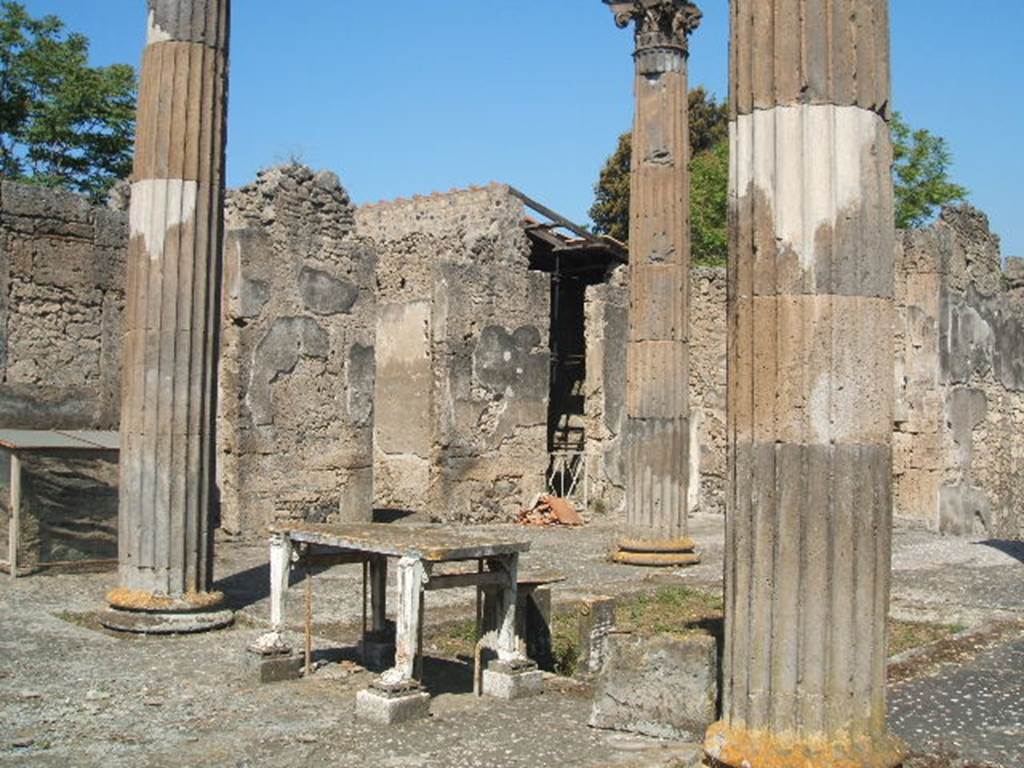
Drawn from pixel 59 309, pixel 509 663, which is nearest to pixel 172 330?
pixel 509 663

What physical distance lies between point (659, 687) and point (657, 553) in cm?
590

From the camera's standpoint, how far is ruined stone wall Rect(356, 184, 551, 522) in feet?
49.7

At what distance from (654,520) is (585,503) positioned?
6.06 m

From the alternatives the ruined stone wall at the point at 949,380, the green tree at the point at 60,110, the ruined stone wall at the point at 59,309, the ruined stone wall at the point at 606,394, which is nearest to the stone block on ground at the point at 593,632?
the ruined stone wall at the point at 59,309

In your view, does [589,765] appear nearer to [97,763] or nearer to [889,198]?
[97,763]

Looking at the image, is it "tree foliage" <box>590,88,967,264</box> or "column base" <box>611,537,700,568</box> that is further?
"tree foliage" <box>590,88,967,264</box>

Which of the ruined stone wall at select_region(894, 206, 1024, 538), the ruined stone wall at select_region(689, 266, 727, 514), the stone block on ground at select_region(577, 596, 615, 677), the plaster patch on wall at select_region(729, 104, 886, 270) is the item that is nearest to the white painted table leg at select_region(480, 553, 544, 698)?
the stone block on ground at select_region(577, 596, 615, 677)

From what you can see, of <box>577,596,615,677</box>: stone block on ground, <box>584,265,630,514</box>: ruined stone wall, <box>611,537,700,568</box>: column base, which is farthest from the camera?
<box>584,265,630,514</box>: ruined stone wall

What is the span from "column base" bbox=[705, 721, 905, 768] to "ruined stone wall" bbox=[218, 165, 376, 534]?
336 inches

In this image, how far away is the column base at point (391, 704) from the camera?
4980 millimetres

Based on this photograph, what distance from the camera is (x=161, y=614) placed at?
7.00 metres

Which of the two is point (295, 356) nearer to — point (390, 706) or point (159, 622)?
point (159, 622)

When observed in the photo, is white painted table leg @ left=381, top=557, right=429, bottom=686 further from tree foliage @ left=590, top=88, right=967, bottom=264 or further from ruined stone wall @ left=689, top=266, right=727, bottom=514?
tree foliage @ left=590, top=88, right=967, bottom=264

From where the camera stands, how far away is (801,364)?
388cm
